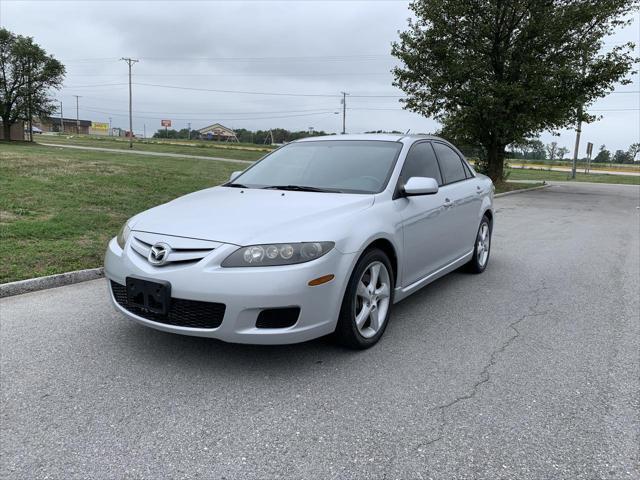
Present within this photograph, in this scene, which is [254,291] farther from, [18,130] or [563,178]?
[18,130]

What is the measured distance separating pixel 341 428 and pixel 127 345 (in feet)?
6.15

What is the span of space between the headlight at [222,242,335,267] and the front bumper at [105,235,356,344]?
3 cm

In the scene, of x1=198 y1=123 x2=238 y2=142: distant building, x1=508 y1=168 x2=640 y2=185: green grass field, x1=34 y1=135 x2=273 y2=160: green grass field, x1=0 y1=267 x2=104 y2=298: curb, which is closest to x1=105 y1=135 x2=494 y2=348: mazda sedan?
x1=0 y1=267 x2=104 y2=298: curb

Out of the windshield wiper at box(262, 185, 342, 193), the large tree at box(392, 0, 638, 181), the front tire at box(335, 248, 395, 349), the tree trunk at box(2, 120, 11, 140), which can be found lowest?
the front tire at box(335, 248, 395, 349)

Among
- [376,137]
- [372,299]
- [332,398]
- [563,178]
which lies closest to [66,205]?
[376,137]

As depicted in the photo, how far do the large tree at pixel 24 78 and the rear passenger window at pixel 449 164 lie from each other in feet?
137

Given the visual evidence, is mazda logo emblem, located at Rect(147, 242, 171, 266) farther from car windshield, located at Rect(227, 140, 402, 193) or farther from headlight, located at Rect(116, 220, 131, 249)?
car windshield, located at Rect(227, 140, 402, 193)

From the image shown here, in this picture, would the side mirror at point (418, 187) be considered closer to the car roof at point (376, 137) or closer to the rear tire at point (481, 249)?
the car roof at point (376, 137)

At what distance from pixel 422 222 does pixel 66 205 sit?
693cm

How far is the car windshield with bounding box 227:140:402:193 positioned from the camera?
4.25 metres

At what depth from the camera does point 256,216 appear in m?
3.52

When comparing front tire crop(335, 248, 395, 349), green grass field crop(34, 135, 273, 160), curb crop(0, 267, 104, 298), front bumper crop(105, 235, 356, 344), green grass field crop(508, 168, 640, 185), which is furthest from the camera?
green grass field crop(34, 135, 273, 160)

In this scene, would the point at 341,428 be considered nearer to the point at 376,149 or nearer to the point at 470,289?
the point at 376,149

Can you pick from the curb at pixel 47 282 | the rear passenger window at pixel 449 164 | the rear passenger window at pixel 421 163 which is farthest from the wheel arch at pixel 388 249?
the curb at pixel 47 282
